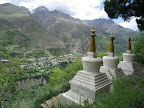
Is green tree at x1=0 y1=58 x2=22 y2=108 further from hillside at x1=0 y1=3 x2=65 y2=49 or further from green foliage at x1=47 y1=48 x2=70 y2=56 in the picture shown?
green foliage at x1=47 y1=48 x2=70 y2=56

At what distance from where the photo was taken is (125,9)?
761 centimetres

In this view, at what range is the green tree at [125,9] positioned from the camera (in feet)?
23.2

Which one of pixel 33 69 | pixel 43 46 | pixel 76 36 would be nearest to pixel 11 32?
pixel 43 46

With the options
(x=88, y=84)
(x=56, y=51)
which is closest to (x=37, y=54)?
(x=56, y=51)

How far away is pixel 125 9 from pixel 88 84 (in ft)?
18.4

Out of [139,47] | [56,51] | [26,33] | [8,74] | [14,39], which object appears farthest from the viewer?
[26,33]

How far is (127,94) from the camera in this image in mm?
3320

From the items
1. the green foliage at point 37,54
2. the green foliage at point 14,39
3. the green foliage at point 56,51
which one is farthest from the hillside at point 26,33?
the green foliage at point 37,54

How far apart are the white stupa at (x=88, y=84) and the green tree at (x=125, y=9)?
3739 mm

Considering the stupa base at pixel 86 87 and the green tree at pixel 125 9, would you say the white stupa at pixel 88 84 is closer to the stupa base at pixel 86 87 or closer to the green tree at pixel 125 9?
the stupa base at pixel 86 87

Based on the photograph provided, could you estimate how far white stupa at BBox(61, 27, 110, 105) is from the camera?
208 inches

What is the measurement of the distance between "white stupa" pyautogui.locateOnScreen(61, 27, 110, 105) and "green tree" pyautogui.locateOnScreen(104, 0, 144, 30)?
12.3ft

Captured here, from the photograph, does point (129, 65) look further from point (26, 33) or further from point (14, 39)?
point (26, 33)

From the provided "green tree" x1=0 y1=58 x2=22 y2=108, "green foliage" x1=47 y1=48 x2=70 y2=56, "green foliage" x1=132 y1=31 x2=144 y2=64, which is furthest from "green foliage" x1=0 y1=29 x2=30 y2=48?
"green foliage" x1=132 y1=31 x2=144 y2=64
